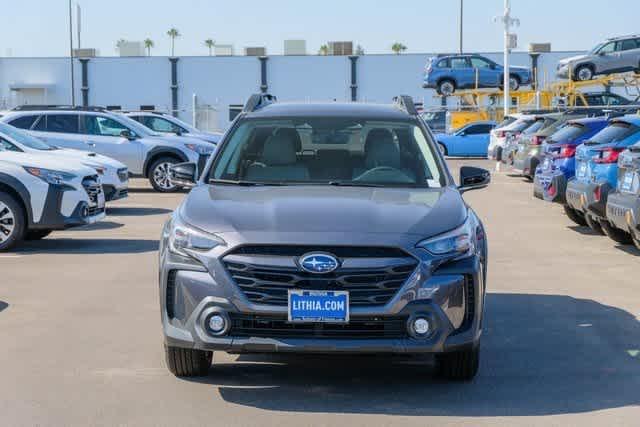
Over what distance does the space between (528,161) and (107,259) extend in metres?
14.1

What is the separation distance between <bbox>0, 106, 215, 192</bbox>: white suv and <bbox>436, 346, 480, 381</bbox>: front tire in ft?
54.7

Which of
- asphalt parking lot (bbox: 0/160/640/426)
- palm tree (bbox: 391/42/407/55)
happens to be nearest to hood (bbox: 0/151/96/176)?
asphalt parking lot (bbox: 0/160/640/426)

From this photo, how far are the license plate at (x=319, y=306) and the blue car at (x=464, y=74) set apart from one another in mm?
43301

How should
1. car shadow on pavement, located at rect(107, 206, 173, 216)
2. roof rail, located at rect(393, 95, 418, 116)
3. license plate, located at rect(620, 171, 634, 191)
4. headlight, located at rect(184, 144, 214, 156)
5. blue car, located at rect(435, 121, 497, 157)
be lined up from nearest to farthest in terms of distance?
roof rail, located at rect(393, 95, 418, 116)
license plate, located at rect(620, 171, 634, 191)
car shadow on pavement, located at rect(107, 206, 173, 216)
headlight, located at rect(184, 144, 214, 156)
blue car, located at rect(435, 121, 497, 157)

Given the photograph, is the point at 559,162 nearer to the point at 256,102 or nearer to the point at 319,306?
the point at 256,102

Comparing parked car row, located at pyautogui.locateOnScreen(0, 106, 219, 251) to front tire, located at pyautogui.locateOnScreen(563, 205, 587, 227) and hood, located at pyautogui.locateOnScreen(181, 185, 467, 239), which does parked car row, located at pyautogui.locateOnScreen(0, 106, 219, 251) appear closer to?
hood, located at pyautogui.locateOnScreen(181, 185, 467, 239)

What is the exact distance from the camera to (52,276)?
1148 centimetres

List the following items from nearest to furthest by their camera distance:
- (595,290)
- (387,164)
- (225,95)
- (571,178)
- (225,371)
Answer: (225,371) < (387,164) < (595,290) < (571,178) < (225,95)

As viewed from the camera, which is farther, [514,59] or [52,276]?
[514,59]

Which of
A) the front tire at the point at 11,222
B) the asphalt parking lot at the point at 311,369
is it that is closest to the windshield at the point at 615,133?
the asphalt parking lot at the point at 311,369

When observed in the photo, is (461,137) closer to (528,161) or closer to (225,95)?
(528,161)

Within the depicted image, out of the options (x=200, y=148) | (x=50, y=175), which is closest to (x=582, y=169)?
(x=50, y=175)

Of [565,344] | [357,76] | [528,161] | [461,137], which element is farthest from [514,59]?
[565,344]

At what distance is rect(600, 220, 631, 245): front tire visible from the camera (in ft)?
47.1
